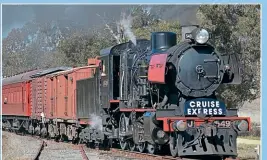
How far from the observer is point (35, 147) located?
1509cm

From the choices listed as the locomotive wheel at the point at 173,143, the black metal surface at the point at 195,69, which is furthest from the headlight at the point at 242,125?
the locomotive wheel at the point at 173,143

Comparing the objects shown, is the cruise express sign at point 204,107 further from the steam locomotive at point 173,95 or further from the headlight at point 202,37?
the headlight at point 202,37

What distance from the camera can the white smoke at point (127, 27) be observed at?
13334mm

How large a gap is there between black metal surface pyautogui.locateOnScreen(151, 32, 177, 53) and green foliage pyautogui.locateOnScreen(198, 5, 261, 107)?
20.7 feet

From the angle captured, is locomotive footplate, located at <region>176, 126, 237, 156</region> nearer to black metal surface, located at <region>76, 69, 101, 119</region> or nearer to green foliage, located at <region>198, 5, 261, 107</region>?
black metal surface, located at <region>76, 69, 101, 119</region>

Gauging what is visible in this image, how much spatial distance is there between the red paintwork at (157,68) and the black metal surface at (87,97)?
3059 mm

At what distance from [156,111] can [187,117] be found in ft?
2.04

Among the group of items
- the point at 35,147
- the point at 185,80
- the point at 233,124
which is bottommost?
the point at 35,147

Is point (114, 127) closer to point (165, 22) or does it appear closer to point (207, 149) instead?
point (207, 149)

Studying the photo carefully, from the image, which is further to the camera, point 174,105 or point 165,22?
point 165,22

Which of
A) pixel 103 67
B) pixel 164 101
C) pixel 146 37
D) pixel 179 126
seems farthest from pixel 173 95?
pixel 146 37

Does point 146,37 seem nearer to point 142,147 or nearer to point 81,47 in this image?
→ point 81,47

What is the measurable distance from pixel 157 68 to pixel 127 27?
16.2 ft

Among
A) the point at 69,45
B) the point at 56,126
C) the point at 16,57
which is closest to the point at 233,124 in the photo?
the point at 56,126
